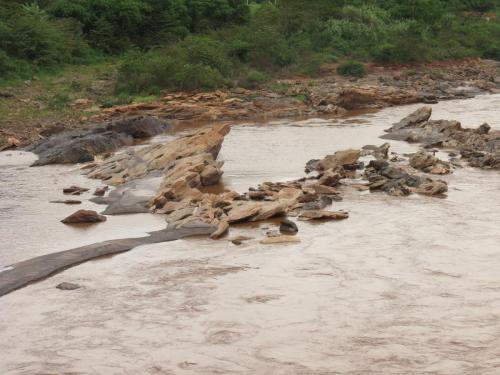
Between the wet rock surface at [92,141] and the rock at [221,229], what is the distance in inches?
369

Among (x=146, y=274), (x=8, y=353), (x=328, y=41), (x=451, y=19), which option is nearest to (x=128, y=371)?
(x=8, y=353)

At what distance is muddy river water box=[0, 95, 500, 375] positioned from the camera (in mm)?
9742

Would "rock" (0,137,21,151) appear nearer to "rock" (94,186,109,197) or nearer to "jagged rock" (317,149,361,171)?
"rock" (94,186,109,197)

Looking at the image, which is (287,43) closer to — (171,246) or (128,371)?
(171,246)

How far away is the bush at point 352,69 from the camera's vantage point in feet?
145

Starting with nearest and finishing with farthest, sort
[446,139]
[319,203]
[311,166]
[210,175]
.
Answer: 1. [319,203]
2. [210,175]
3. [311,166]
4. [446,139]

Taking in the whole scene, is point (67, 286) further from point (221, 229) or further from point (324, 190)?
point (324, 190)

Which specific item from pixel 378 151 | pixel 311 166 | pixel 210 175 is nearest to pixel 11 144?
pixel 210 175

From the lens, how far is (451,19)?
60.3 metres

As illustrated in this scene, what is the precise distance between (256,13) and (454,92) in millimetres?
15886

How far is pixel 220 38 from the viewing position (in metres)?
45.5

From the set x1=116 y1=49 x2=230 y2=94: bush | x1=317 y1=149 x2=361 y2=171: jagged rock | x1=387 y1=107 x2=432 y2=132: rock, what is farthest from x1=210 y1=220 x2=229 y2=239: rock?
x1=116 y1=49 x2=230 y2=94: bush

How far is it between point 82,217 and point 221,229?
3.05m

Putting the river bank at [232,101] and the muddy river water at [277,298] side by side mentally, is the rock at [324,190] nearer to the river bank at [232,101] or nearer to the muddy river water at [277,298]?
the muddy river water at [277,298]
